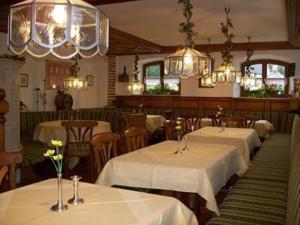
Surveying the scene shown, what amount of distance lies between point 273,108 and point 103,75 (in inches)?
200

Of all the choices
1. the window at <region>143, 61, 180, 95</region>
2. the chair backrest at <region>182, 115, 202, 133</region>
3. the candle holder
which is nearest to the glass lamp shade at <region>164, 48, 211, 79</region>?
the candle holder

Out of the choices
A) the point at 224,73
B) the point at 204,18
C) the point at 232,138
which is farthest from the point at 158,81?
the point at 232,138

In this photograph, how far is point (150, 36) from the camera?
323 inches

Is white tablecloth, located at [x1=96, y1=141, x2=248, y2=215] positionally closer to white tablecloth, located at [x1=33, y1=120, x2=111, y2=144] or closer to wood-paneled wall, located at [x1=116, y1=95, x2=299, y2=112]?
white tablecloth, located at [x1=33, y1=120, x2=111, y2=144]

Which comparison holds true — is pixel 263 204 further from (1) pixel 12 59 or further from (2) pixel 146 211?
(1) pixel 12 59

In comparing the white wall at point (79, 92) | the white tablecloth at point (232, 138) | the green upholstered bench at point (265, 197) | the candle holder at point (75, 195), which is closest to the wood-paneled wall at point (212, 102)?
the white wall at point (79, 92)

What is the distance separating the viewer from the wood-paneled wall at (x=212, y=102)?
29.5 ft

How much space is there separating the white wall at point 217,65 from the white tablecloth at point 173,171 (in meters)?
6.45

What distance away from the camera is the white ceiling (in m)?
5.23

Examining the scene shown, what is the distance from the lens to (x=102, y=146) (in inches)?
131

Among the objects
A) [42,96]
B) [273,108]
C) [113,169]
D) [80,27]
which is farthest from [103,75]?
[80,27]

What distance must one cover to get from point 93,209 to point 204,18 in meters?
4.97

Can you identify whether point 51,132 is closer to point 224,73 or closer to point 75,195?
point 224,73

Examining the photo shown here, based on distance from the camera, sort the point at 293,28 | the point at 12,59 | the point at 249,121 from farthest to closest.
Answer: the point at 249,121 → the point at 293,28 → the point at 12,59
